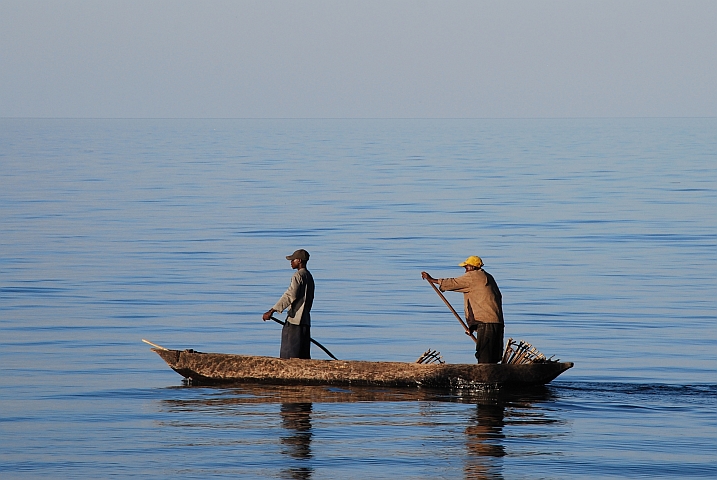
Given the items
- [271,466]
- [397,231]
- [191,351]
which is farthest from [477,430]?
[397,231]

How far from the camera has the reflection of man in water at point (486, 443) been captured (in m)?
12.0

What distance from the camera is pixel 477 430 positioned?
44.6ft

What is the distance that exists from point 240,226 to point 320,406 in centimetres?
2412

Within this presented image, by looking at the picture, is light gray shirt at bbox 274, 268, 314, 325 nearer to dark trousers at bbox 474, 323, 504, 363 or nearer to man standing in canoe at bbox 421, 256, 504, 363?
man standing in canoe at bbox 421, 256, 504, 363

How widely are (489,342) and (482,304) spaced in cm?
48

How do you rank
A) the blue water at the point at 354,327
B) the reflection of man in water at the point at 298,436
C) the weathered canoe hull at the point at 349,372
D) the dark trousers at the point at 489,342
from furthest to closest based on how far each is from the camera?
the dark trousers at the point at 489,342 < the weathered canoe hull at the point at 349,372 < the blue water at the point at 354,327 < the reflection of man in water at the point at 298,436

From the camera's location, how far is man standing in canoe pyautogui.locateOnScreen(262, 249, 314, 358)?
1555 centimetres

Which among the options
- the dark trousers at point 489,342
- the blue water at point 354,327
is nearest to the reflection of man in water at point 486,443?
the blue water at point 354,327

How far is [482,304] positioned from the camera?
1560 centimetres

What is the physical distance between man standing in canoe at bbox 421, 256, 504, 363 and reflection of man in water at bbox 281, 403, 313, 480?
2.25m

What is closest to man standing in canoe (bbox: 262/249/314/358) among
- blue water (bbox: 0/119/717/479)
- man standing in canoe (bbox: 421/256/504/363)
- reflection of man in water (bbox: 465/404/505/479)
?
blue water (bbox: 0/119/717/479)

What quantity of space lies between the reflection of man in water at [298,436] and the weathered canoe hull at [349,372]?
100cm

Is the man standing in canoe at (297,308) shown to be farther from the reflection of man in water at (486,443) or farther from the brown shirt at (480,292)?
the reflection of man in water at (486,443)

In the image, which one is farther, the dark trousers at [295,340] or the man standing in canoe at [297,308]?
the dark trousers at [295,340]
